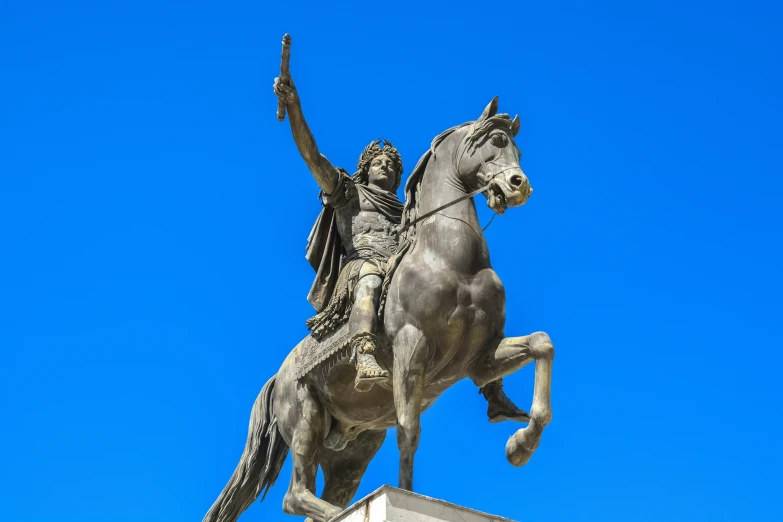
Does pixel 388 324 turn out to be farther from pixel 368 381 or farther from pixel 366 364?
pixel 368 381

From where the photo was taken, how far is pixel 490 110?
13.8 m

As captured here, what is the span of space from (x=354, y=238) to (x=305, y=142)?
3.99ft

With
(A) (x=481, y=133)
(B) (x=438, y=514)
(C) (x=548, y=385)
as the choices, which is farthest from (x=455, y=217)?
(B) (x=438, y=514)

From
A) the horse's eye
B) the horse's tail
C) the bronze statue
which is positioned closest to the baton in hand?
the bronze statue

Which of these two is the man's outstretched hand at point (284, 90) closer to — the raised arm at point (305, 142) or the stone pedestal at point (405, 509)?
the raised arm at point (305, 142)

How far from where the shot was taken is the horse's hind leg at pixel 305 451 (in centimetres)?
1459

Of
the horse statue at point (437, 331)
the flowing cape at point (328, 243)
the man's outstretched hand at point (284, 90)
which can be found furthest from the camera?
the flowing cape at point (328, 243)

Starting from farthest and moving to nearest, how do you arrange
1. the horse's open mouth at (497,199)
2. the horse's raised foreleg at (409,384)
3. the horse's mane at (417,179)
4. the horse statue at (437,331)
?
the horse's mane at (417,179) < the horse's open mouth at (497,199) < the horse statue at (437,331) < the horse's raised foreleg at (409,384)

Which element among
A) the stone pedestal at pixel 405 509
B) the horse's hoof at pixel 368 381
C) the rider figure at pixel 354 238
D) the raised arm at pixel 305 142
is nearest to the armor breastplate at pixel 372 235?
the rider figure at pixel 354 238

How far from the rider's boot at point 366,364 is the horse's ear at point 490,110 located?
252 cm

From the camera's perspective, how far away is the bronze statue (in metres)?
13.3

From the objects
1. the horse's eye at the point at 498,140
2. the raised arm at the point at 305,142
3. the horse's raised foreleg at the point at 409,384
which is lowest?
the horse's raised foreleg at the point at 409,384

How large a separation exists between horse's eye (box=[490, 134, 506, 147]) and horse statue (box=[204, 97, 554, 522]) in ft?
0.03

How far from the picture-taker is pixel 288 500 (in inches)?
580
